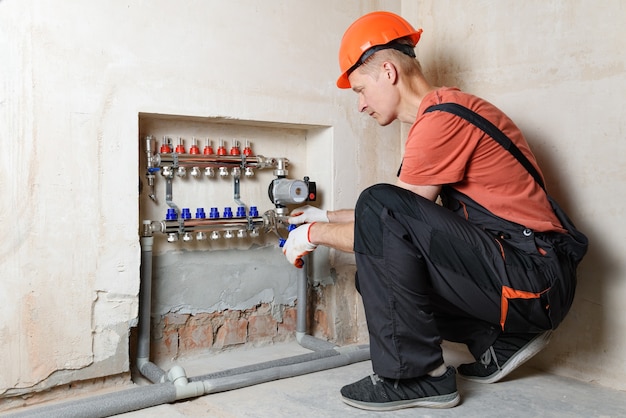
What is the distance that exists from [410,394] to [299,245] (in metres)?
0.53

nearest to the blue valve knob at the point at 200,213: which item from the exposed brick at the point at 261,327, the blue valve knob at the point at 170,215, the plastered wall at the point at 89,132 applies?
the blue valve knob at the point at 170,215

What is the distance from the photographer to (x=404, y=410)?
1483 millimetres

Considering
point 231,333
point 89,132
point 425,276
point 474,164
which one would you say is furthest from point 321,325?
point 89,132

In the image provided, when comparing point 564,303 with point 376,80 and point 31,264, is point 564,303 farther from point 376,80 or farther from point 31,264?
point 31,264

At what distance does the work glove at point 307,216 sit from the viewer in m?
1.99

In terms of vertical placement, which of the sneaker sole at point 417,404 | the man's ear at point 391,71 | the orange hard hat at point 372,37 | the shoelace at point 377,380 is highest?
the orange hard hat at point 372,37

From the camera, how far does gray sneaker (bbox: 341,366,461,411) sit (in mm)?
1472

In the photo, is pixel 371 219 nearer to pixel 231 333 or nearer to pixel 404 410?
pixel 404 410

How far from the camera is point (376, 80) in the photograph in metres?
1.72

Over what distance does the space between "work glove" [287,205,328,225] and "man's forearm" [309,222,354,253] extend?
29 centimetres

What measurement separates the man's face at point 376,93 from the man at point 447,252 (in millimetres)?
131

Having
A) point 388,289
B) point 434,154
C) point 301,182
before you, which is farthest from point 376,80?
point 388,289

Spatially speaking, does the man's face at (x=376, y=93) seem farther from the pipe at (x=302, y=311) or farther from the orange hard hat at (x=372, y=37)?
the pipe at (x=302, y=311)

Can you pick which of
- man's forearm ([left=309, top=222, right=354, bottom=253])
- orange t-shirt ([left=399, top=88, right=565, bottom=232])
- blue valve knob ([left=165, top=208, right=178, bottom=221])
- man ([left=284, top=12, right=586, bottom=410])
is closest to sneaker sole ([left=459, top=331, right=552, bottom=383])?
man ([left=284, top=12, right=586, bottom=410])
